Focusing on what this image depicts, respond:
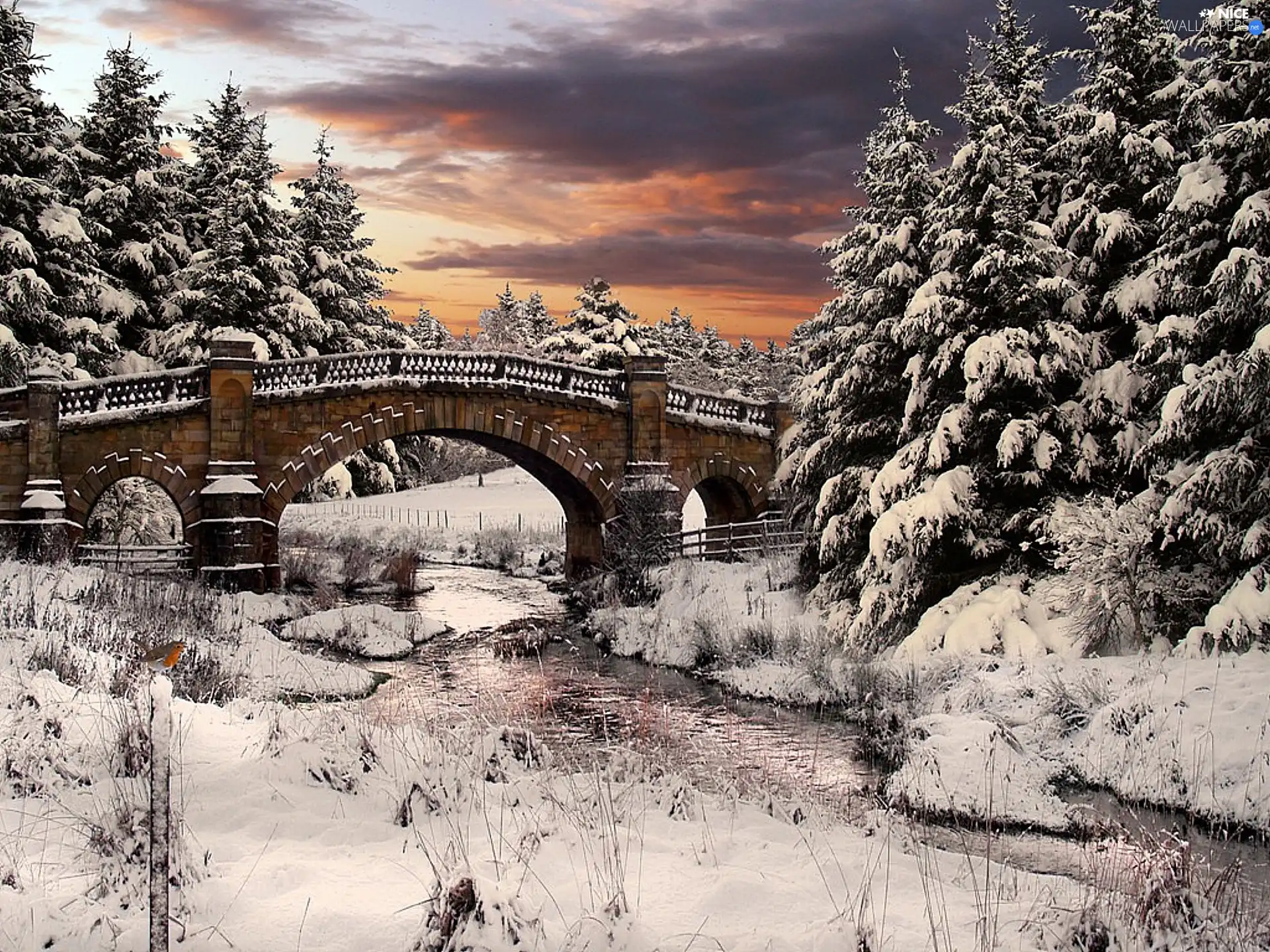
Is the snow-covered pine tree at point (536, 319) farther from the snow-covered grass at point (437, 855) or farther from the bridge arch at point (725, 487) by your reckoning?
the snow-covered grass at point (437, 855)

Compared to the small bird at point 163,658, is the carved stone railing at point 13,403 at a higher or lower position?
higher

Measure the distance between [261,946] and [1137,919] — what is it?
4.60m

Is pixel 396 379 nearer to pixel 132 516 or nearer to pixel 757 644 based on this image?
pixel 132 516

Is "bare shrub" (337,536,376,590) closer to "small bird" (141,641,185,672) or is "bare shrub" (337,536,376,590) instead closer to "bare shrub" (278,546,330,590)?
"bare shrub" (278,546,330,590)

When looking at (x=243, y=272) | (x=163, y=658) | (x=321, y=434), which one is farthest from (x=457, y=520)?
(x=163, y=658)

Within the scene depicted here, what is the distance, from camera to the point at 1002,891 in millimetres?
6727

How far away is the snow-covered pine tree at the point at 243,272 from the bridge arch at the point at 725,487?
12.9 metres

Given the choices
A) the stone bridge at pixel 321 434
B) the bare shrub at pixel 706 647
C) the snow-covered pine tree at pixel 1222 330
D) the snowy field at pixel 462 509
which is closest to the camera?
the snow-covered pine tree at pixel 1222 330

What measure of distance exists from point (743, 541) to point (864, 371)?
11.0 m

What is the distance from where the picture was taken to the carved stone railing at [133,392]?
2391 cm

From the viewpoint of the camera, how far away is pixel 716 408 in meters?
30.8

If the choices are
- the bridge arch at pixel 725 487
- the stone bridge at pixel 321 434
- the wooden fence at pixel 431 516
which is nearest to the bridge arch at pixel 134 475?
the stone bridge at pixel 321 434

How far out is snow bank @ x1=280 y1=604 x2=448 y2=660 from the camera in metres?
20.5

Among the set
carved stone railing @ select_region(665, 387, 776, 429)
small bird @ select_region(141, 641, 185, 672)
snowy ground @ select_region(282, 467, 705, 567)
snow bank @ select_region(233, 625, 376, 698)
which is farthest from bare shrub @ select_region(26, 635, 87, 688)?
snowy ground @ select_region(282, 467, 705, 567)
